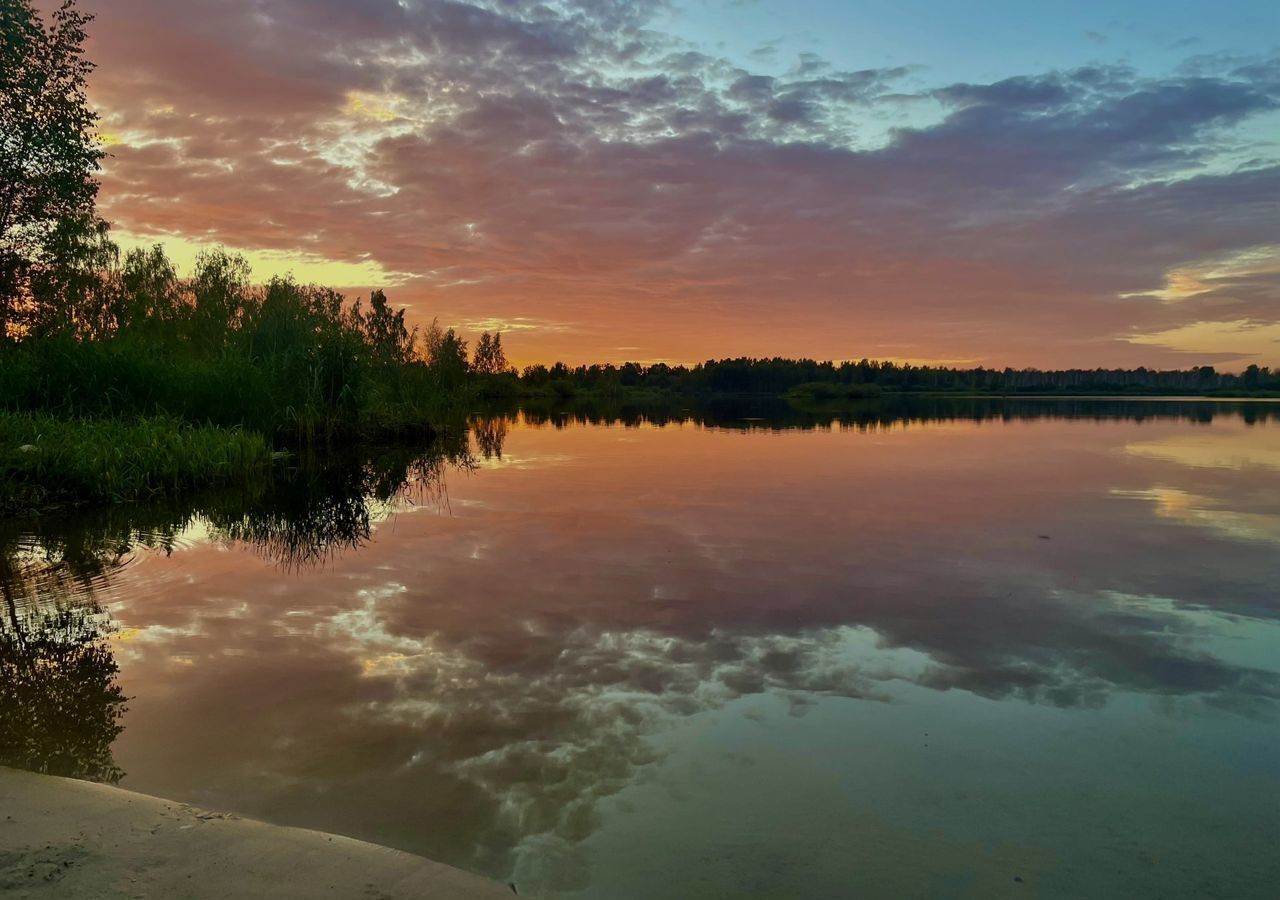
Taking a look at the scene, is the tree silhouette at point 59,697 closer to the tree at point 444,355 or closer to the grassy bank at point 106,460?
the grassy bank at point 106,460

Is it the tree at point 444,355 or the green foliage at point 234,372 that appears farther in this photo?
the tree at point 444,355

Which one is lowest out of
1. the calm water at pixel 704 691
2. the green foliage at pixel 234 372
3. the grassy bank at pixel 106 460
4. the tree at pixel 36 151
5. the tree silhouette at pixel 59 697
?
the calm water at pixel 704 691

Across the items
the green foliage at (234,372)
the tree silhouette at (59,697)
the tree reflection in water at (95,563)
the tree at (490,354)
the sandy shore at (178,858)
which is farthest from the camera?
the tree at (490,354)

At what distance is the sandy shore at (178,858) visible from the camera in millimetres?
2350

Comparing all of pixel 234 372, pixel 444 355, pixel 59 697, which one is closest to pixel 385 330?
pixel 444 355

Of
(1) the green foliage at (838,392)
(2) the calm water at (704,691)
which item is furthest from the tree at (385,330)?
(1) the green foliage at (838,392)

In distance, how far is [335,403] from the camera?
19.8 m

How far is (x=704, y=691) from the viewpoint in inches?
175

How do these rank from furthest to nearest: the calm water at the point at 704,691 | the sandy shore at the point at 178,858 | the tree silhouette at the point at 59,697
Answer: the tree silhouette at the point at 59,697, the calm water at the point at 704,691, the sandy shore at the point at 178,858

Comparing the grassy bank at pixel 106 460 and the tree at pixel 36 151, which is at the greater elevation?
the tree at pixel 36 151

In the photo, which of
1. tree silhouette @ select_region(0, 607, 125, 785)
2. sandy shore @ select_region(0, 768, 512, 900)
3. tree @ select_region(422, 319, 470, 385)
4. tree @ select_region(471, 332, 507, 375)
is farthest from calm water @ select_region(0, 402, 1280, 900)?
tree @ select_region(471, 332, 507, 375)

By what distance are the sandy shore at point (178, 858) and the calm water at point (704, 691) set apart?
0.28 metres

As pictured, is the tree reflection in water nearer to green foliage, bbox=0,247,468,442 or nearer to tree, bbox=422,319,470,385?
green foliage, bbox=0,247,468,442

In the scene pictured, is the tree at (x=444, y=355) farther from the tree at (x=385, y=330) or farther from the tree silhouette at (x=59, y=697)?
the tree silhouette at (x=59, y=697)
